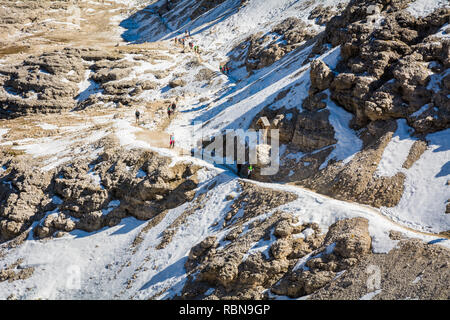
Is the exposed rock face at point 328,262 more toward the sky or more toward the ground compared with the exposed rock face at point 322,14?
more toward the ground

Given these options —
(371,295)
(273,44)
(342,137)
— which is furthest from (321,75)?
(273,44)

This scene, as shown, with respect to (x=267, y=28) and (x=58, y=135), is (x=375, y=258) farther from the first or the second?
(x=267, y=28)

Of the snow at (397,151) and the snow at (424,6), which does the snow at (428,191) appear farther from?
the snow at (424,6)

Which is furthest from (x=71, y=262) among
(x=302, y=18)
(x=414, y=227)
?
(x=302, y=18)

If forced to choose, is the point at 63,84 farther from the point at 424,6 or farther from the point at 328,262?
the point at 328,262

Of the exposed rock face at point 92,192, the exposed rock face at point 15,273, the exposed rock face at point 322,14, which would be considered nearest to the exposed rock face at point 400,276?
the exposed rock face at point 92,192

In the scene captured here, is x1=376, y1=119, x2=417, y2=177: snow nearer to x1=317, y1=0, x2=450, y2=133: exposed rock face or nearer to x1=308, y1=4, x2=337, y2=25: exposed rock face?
x1=317, y1=0, x2=450, y2=133: exposed rock face
